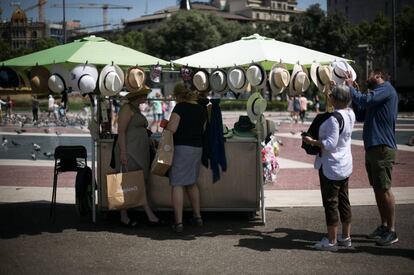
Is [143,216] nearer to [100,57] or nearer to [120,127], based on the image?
[120,127]

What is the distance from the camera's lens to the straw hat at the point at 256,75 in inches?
309

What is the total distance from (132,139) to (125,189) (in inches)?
25.9

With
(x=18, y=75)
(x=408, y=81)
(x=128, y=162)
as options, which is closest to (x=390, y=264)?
(x=128, y=162)

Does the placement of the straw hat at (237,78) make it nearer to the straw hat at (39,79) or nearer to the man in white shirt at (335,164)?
the man in white shirt at (335,164)

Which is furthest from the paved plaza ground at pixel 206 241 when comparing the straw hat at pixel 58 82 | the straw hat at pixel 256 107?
the straw hat at pixel 58 82

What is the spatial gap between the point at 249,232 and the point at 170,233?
101 centimetres

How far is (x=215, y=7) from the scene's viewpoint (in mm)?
163250

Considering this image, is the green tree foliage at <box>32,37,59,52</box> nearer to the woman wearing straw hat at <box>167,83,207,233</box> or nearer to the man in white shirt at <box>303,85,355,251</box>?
the woman wearing straw hat at <box>167,83,207,233</box>

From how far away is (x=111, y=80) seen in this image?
7684 mm

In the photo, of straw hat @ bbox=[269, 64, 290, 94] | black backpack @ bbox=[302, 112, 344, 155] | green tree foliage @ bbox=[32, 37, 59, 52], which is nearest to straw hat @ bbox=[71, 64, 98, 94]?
straw hat @ bbox=[269, 64, 290, 94]

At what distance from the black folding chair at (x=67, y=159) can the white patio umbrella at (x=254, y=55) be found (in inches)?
76.2

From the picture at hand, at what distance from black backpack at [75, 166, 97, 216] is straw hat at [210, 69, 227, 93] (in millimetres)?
2163

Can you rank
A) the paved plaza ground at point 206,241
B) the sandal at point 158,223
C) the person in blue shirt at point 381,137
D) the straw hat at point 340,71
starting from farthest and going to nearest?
the sandal at point 158,223
the straw hat at point 340,71
the person in blue shirt at point 381,137
the paved plaza ground at point 206,241

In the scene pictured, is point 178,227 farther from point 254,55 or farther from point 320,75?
point 320,75
